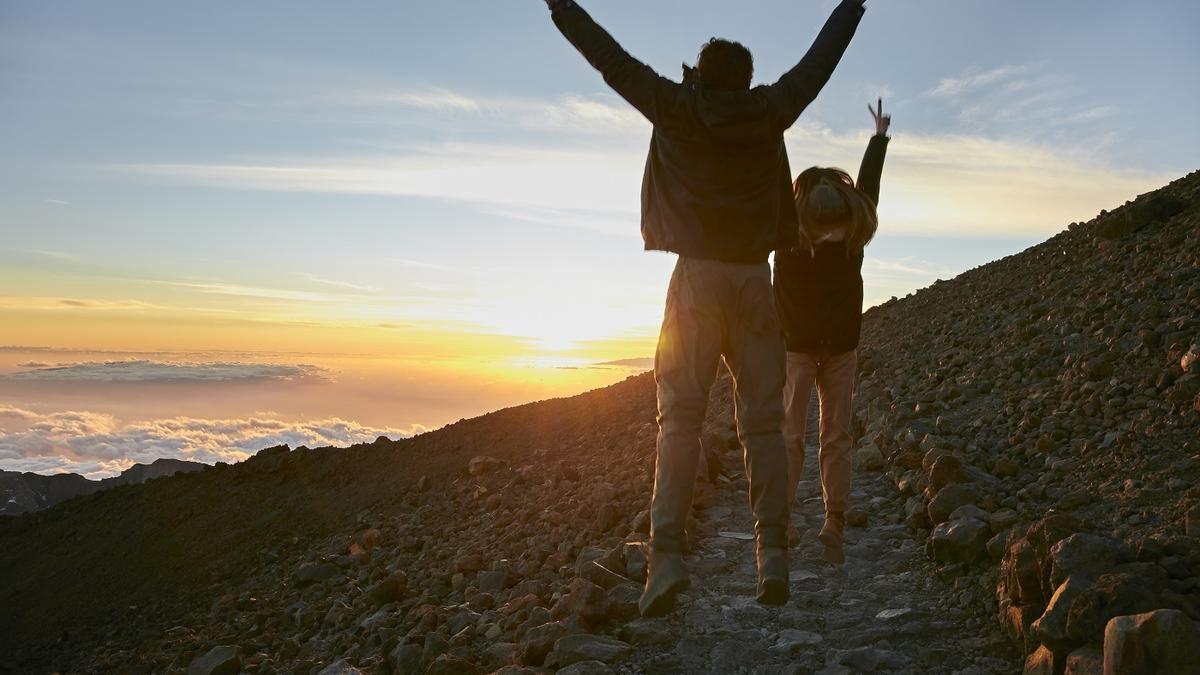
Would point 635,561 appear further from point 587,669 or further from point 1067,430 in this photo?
point 1067,430

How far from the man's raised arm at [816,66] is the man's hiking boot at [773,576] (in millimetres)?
2204

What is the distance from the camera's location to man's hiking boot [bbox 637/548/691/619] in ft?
14.1

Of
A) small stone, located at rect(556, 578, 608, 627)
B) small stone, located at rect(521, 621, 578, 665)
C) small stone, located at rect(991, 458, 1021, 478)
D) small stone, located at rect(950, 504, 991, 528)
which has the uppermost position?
small stone, located at rect(991, 458, 1021, 478)

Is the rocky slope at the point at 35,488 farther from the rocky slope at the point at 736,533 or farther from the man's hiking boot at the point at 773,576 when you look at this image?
the man's hiking boot at the point at 773,576

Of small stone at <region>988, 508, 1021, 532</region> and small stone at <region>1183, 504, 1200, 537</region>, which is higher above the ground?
small stone at <region>1183, 504, 1200, 537</region>

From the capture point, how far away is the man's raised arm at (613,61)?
4.12m

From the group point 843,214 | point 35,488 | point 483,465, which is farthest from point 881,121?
point 35,488

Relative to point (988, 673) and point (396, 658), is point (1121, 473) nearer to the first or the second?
point (988, 673)

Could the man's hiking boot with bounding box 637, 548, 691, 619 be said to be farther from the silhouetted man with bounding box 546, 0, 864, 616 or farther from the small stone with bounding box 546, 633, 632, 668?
the small stone with bounding box 546, 633, 632, 668

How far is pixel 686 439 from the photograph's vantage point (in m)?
4.27

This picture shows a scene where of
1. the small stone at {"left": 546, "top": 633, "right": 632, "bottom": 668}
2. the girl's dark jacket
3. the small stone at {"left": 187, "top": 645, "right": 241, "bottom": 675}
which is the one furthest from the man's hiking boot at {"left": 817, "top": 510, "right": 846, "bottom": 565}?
the small stone at {"left": 187, "top": 645, "right": 241, "bottom": 675}

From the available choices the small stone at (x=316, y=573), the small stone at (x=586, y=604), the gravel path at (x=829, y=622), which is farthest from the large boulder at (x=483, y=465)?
the small stone at (x=586, y=604)

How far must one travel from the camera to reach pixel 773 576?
421 centimetres

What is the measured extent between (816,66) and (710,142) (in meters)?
0.71
